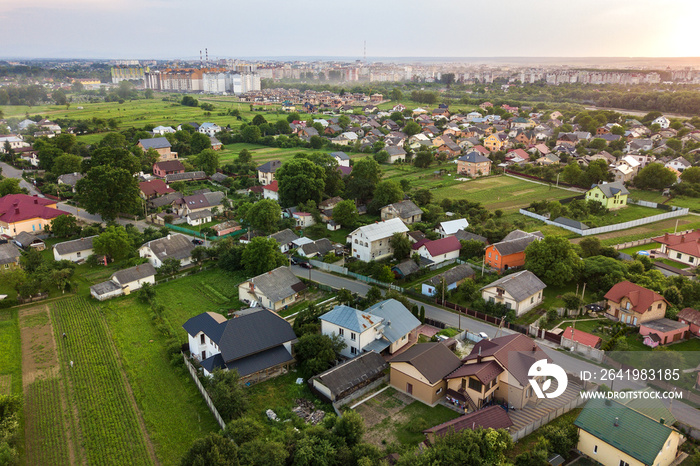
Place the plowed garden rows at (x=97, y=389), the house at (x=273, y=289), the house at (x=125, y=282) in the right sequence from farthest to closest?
the house at (x=125, y=282)
the house at (x=273, y=289)
the plowed garden rows at (x=97, y=389)

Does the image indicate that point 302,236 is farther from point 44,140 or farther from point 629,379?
point 44,140

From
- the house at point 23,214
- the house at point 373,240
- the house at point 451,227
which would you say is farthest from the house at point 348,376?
the house at point 23,214

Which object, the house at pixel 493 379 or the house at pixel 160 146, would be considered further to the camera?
the house at pixel 160 146

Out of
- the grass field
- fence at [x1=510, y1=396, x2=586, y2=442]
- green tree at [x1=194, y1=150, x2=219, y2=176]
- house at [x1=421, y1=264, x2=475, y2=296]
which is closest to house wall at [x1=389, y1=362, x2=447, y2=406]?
fence at [x1=510, y1=396, x2=586, y2=442]

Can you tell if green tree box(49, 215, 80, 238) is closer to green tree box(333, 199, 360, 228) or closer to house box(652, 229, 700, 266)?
green tree box(333, 199, 360, 228)

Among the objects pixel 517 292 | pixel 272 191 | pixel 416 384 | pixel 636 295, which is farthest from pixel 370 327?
pixel 272 191

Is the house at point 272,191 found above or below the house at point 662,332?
above

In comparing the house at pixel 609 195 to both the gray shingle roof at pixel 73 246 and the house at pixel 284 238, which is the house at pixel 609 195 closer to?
the house at pixel 284 238
